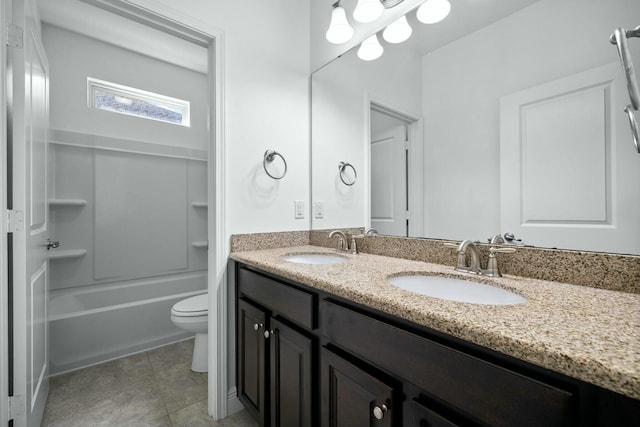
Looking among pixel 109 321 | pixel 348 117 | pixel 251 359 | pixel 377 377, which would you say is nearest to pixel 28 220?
pixel 251 359

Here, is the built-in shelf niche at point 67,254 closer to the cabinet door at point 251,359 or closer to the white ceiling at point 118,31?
the cabinet door at point 251,359

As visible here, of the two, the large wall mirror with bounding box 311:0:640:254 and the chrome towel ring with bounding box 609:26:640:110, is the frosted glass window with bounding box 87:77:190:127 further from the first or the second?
the chrome towel ring with bounding box 609:26:640:110

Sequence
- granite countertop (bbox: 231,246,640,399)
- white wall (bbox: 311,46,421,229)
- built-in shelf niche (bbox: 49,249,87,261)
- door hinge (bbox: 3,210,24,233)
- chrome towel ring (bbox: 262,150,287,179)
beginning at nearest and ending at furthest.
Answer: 1. granite countertop (bbox: 231,246,640,399)
2. door hinge (bbox: 3,210,24,233)
3. white wall (bbox: 311,46,421,229)
4. chrome towel ring (bbox: 262,150,287,179)
5. built-in shelf niche (bbox: 49,249,87,261)

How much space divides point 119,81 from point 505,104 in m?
2.85

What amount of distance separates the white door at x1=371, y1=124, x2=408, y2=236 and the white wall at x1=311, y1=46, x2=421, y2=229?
7 centimetres

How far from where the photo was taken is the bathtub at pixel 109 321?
1.98 meters

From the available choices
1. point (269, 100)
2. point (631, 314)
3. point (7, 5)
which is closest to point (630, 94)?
point (631, 314)

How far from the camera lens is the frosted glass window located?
7.73 ft

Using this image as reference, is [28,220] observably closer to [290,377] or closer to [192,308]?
[192,308]

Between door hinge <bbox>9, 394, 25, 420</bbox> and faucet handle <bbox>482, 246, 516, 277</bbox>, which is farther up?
faucet handle <bbox>482, 246, 516, 277</bbox>

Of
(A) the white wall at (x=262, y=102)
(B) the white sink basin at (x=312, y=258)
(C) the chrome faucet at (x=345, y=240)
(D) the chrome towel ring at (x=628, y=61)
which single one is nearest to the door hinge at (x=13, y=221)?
(A) the white wall at (x=262, y=102)

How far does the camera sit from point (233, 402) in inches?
61.9

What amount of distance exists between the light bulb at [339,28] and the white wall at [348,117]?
90 millimetres

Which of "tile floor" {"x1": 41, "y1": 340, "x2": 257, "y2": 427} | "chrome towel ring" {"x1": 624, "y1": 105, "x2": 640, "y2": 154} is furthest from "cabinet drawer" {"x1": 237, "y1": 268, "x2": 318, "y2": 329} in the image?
"chrome towel ring" {"x1": 624, "y1": 105, "x2": 640, "y2": 154}
